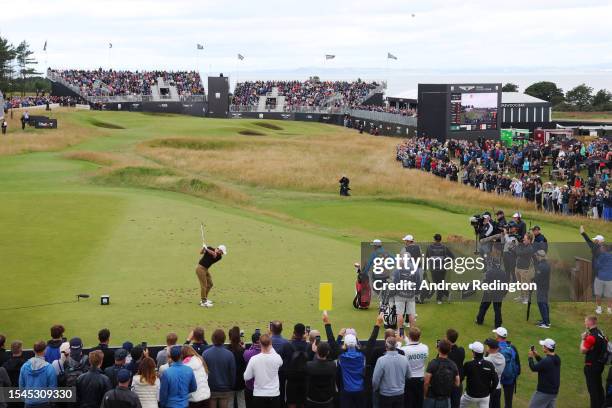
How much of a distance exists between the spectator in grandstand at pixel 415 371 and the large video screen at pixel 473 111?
51244 millimetres

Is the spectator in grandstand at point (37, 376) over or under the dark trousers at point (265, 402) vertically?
over

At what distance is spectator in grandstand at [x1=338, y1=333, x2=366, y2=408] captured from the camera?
11.7 meters

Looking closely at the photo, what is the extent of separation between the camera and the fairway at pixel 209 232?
57.6 feet

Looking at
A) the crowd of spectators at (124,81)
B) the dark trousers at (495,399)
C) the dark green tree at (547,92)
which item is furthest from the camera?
the dark green tree at (547,92)

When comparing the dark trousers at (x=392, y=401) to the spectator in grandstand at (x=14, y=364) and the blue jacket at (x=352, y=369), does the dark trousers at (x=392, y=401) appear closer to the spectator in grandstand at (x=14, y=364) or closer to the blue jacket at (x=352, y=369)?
the blue jacket at (x=352, y=369)

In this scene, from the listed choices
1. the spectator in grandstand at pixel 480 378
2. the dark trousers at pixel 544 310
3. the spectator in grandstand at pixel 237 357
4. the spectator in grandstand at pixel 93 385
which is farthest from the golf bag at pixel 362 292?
the spectator in grandstand at pixel 93 385

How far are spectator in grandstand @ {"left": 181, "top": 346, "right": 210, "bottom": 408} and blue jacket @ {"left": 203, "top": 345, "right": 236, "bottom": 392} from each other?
39cm

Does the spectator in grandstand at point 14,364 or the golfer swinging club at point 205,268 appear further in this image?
the golfer swinging club at point 205,268

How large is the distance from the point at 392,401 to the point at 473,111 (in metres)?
53.4

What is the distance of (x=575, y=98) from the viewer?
13525 centimetres

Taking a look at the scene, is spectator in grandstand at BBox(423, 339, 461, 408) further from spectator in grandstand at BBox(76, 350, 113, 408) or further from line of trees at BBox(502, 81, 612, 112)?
line of trees at BBox(502, 81, 612, 112)

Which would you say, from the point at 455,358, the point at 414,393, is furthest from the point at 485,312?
the point at 414,393

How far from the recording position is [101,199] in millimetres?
32406

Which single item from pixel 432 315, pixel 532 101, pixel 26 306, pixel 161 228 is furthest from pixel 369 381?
pixel 532 101
